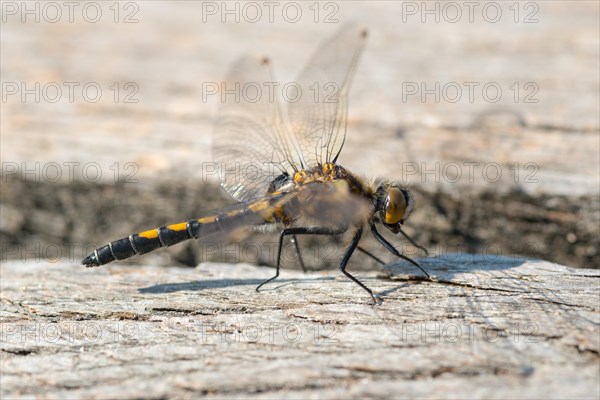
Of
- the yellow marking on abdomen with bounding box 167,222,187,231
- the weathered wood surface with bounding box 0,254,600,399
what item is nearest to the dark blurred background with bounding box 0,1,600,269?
the yellow marking on abdomen with bounding box 167,222,187,231

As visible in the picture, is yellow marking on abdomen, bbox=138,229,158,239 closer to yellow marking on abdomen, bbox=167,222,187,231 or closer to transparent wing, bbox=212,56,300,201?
yellow marking on abdomen, bbox=167,222,187,231

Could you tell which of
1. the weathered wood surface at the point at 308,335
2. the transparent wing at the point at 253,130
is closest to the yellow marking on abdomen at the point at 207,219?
the transparent wing at the point at 253,130

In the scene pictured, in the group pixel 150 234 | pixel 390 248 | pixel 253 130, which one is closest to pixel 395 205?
pixel 390 248

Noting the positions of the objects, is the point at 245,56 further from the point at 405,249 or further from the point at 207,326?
the point at 207,326

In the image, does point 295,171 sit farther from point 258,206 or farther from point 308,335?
point 308,335

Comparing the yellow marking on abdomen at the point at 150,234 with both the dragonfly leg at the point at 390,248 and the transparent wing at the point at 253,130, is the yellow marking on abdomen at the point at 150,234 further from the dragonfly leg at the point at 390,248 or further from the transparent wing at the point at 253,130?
the dragonfly leg at the point at 390,248

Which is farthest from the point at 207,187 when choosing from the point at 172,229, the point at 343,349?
the point at 343,349
